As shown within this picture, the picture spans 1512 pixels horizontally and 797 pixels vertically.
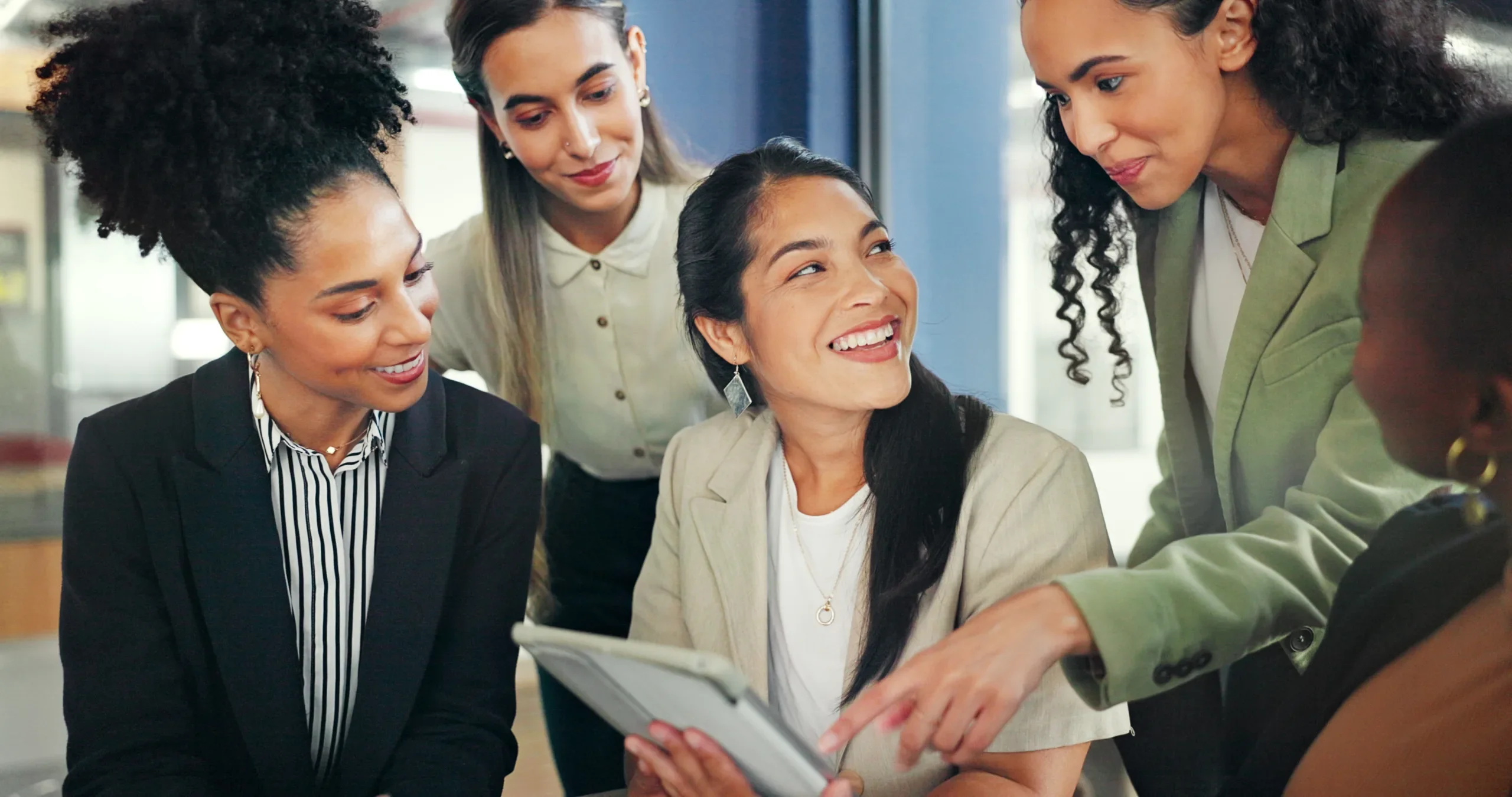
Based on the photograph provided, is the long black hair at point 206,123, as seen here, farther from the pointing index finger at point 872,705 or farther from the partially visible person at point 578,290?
the pointing index finger at point 872,705

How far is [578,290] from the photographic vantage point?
1539mm

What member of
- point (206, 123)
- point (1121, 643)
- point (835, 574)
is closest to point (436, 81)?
point (206, 123)

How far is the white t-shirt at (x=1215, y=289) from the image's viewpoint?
1.29 metres

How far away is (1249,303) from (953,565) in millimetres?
430

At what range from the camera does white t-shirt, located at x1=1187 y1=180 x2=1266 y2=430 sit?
1.29 m

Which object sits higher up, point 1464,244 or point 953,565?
point 1464,244

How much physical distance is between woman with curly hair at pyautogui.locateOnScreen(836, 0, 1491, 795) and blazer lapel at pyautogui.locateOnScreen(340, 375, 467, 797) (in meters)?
0.56

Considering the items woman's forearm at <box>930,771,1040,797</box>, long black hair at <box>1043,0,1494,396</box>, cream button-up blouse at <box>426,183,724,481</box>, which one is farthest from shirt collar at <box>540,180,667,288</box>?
woman's forearm at <box>930,771,1040,797</box>

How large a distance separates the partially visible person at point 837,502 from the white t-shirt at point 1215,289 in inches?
7.7

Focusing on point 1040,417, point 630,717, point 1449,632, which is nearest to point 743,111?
point 1040,417

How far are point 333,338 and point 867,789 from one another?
0.78 meters

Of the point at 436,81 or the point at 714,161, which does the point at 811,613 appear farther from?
the point at 436,81

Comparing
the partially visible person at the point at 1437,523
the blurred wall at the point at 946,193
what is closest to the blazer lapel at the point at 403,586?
the blurred wall at the point at 946,193

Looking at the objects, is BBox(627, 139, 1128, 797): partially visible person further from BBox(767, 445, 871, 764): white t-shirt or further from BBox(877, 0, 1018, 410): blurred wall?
BBox(877, 0, 1018, 410): blurred wall
